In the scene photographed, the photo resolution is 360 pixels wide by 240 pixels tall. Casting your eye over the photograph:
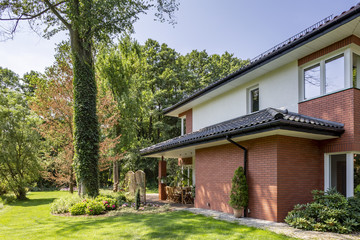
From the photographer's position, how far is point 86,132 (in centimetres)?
1205

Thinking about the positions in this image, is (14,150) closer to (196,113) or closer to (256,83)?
(196,113)

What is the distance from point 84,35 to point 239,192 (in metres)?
9.59

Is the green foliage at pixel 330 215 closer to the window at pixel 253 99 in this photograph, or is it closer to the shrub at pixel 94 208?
the window at pixel 253 99

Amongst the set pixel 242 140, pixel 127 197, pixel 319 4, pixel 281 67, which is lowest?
pixel 127 197

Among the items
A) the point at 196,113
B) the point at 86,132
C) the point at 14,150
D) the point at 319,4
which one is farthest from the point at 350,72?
the point at 14,150

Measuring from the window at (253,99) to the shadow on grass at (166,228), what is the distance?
18.2 ft

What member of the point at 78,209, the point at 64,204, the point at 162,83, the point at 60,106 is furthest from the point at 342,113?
the point at 162,83

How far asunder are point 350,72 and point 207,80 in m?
26.3

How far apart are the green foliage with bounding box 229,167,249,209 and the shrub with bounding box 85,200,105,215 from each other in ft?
18.2

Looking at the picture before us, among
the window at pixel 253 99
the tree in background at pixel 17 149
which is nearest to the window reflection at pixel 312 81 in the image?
the window at pixel 253 99

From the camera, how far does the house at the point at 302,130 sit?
23.9 ft

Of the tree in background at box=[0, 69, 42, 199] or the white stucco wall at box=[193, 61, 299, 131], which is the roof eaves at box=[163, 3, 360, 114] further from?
the tree in background at box=[0, 69, 42, 199]

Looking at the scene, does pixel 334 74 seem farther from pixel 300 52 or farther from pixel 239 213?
pixel 239 213

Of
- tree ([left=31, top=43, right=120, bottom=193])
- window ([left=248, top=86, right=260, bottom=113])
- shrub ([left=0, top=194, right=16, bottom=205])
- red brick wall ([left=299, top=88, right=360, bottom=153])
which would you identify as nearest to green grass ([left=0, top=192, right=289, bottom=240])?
red brick wall ([left=299, top=88, right=360, bottom=153])
